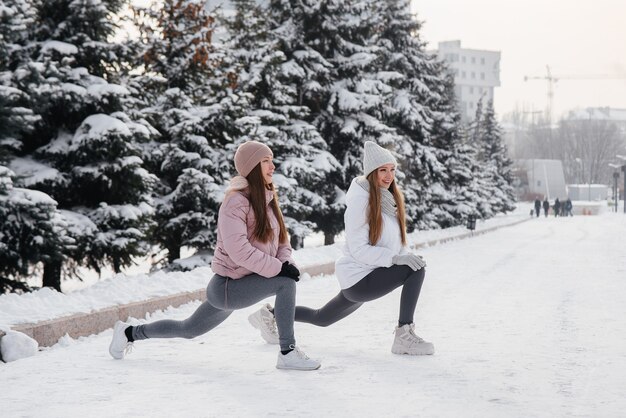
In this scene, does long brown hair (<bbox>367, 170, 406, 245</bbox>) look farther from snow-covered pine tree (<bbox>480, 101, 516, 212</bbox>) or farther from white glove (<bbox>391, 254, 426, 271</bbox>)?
snow-covered pine tree (<bbox>480, 101, 516, 212</bbox>)

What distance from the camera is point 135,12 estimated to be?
57.7ft

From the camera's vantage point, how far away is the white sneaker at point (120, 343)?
232 inches

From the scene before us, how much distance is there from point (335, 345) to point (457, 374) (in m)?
1.44

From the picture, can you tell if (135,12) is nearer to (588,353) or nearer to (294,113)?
(294,113)

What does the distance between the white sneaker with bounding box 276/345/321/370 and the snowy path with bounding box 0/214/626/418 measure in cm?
6

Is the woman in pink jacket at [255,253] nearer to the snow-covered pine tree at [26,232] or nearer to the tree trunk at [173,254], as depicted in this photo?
the snow-covered pine tree at [26,232]

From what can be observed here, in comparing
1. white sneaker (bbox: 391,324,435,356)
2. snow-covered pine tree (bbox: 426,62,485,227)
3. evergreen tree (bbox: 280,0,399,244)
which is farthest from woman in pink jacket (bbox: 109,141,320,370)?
snow-covered pine tree (bbox: 426,62,485,227)

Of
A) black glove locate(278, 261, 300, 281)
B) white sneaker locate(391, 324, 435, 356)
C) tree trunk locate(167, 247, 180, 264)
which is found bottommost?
tree trunk locate(167, 247, 180, 264)

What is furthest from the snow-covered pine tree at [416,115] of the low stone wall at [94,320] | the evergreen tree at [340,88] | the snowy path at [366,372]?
the snowy path at [366,372]

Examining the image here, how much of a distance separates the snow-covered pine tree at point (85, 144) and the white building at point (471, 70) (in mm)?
163292

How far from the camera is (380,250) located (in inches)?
235

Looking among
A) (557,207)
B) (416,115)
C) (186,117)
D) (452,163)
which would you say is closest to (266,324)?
(186,117)

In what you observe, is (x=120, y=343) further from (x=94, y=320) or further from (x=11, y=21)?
(x=11, y=21)

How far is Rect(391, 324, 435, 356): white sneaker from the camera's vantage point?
603 centimetres
